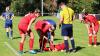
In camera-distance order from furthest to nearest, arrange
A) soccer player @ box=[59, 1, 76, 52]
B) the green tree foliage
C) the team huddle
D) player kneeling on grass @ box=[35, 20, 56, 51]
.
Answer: the green tree foliage < player kneeling on grass @ box=[35, 20, 56, 51] < soccer player @ box=[59, 1, 76, 52] < the team huddle

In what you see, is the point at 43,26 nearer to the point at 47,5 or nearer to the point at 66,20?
the point at 66,20

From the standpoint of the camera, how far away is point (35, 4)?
71.2 meters

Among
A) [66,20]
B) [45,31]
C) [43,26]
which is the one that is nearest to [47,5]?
[43,26]

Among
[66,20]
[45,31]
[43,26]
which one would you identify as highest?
[66,20]

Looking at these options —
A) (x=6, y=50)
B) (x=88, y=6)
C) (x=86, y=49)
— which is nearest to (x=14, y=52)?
(x=6, y=50)

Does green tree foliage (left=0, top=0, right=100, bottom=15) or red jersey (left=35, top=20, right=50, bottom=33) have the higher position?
red jersey (left=35, top=20, right=50, bottom=33)

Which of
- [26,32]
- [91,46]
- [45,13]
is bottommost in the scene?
[45,13]

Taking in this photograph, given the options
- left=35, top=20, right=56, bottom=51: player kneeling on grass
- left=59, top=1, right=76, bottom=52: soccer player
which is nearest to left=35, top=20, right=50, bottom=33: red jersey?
left=35, top=20, right=56, bottom=51: player kneeling on grass

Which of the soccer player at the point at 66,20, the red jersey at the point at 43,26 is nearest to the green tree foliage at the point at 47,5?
the red jersey at the point at 43,26

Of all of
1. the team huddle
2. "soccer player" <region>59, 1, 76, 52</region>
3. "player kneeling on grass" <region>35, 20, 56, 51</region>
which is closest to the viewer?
the team huddle

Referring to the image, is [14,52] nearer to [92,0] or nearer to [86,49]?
[86,49]

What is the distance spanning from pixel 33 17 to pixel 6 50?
3.04 metres

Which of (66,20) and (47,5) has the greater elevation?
(66,20)

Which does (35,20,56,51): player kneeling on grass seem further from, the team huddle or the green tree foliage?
the green tree foliage
